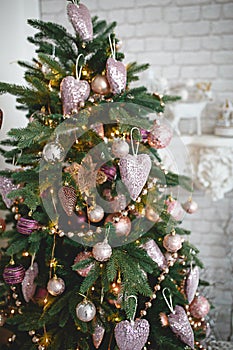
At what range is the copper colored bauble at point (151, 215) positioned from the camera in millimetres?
1315

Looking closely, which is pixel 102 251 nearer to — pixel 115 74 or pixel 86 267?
pixel 86 267

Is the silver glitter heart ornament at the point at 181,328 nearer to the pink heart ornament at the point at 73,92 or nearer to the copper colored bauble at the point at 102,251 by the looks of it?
the copper colored bauble at the point at 102,251

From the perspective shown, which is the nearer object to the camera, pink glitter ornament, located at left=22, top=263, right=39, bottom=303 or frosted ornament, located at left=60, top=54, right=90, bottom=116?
frosted ornament, located at left=60, top=54, right=90, bottom=116

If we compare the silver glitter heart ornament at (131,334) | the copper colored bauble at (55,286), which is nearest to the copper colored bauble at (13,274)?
the copper colored bauble at (55,286)

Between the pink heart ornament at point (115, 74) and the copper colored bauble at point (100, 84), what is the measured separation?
31 millimetres

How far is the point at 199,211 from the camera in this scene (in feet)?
7.56

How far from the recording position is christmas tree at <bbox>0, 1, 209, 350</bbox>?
3.91ft

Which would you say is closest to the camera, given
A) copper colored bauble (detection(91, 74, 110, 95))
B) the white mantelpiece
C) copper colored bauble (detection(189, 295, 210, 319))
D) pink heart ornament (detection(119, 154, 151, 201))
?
pink heart ornament (detection(119, 154, 151, 201))

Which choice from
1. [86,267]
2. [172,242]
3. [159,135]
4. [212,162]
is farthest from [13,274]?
[212,162]

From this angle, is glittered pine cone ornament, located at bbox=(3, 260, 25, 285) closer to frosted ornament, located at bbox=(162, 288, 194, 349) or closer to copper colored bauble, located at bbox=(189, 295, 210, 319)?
frosted ornament, located at bbox=(162, 288, 194, 349)

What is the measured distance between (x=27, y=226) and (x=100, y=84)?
502mm

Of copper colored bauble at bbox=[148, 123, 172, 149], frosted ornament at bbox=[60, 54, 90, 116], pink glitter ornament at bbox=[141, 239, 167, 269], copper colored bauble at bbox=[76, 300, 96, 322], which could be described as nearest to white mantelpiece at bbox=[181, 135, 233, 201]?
copper colored bauble at bbox=[148, 123, 172, 149]

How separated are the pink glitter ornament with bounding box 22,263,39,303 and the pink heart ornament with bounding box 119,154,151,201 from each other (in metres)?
0.45

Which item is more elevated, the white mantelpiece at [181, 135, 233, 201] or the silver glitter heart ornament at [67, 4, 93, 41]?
the silver glitter heart ornament at [67, 4, 93, 41]
